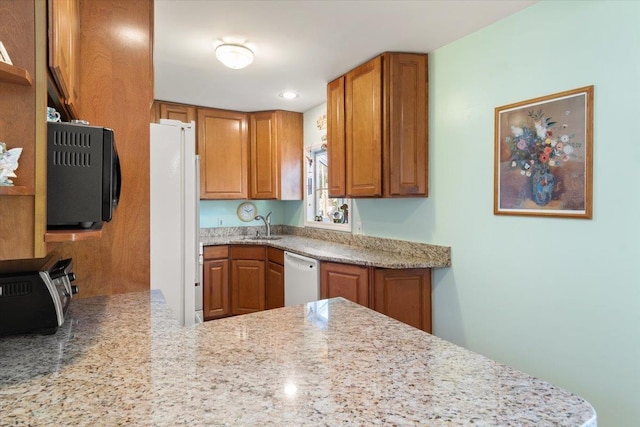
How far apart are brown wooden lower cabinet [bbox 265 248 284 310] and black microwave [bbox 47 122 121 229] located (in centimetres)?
257

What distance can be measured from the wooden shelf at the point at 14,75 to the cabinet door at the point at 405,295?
2092 millimetres

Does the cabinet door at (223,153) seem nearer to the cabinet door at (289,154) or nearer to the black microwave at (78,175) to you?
the cabinet door at (289,154)

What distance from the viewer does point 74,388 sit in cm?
81

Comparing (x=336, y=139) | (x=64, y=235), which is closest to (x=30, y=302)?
(x=64, y=235)

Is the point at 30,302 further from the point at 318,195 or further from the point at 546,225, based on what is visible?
the point at 318,195

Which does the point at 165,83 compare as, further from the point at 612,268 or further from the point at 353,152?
the point at 612,268

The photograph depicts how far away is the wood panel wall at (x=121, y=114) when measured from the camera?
1.63 metres

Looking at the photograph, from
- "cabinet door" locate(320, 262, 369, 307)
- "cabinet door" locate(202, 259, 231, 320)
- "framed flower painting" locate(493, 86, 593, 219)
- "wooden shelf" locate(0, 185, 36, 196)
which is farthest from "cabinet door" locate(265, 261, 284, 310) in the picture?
"wooden shelf" locate(0, 185, 36, 196)

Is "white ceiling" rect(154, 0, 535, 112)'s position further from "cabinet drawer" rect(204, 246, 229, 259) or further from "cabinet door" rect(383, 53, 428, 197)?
"cabinet drawer" rect(204, 246, 229, 259)

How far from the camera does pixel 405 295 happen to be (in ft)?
8.23

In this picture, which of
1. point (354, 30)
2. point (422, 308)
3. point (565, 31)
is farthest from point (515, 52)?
point (422, 308)

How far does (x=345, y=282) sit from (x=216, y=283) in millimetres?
1768

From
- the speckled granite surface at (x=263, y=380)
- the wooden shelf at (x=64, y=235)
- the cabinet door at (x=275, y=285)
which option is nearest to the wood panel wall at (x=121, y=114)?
the speckled granite surface at (x=263, y=380)

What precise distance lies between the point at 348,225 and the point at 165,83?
84.6 inches
